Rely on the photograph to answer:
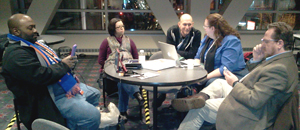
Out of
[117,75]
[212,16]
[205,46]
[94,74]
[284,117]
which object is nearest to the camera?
[284,117]

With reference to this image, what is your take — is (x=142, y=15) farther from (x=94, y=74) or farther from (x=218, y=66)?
(x=218, y=66)

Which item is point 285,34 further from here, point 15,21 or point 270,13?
point 270,13

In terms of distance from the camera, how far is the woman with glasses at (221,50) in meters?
2.55

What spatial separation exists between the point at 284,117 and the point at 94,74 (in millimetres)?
3811

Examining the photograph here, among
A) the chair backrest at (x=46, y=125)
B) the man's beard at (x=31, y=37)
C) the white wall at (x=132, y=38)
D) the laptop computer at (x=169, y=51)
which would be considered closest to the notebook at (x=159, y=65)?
the laptop computer at (x=169, y=51)

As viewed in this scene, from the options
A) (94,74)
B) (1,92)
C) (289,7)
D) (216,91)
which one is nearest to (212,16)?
(216,91)

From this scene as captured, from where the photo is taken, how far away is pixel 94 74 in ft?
15.7

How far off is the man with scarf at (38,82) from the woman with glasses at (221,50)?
4.63ft

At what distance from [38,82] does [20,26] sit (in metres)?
0.46

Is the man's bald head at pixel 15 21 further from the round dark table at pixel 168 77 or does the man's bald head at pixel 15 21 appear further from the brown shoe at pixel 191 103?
the brown shoe at pixel 191 103

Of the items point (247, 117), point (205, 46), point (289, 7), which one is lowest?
point (247, 117)

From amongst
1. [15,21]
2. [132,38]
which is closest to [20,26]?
[15,21]

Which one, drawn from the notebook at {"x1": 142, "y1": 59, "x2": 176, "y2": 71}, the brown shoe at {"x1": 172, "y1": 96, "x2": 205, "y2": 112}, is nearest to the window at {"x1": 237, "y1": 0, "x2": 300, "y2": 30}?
the notebook at {"x1": 142, "y1": 59, "x2": 176, "y2": 71}

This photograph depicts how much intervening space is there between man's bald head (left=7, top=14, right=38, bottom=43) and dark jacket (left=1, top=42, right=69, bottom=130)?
9 cm
